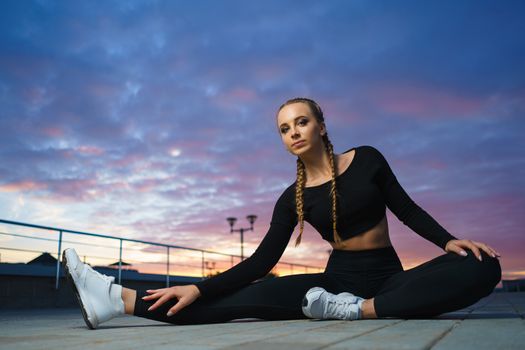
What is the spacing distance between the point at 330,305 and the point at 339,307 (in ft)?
0.14

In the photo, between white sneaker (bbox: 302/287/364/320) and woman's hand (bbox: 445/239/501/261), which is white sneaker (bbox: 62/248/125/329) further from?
woman's hand (bbox: 445/239/501/261)

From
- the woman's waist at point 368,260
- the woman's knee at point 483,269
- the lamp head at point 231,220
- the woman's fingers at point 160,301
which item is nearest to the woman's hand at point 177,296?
the woman's fingers at point 160,301

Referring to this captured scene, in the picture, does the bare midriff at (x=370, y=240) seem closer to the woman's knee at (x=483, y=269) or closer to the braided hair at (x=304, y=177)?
the braided hair at (x=304, y=177)

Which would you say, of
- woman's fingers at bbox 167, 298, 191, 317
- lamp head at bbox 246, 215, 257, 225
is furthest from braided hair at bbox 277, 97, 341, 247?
lamp head at bbox 246, 215, 257, 225

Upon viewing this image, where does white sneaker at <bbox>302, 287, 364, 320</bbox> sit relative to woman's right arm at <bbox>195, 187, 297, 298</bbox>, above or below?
below

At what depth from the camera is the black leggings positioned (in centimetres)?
215

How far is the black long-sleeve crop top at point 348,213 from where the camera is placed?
2417 millimetres

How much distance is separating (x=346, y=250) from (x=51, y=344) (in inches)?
59.2

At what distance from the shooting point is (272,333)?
5.77 ft

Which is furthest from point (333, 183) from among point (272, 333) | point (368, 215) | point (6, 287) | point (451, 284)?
point (6, 287)

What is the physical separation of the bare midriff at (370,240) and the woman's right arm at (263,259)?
342 millimetres

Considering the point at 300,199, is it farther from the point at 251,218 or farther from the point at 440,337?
the point at 251,218

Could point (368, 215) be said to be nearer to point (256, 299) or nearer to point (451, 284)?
point (451, 284)

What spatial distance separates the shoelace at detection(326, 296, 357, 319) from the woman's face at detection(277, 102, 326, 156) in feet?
2.66
